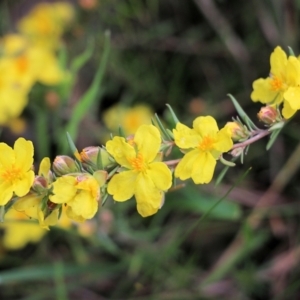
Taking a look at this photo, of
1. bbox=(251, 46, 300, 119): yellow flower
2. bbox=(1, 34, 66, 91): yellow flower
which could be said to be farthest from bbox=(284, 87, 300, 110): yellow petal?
bbox=(1, 34, 66, 91): yellow flower

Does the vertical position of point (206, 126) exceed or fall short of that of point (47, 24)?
it falls short

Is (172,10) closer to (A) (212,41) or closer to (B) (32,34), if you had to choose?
(A) (212,41)

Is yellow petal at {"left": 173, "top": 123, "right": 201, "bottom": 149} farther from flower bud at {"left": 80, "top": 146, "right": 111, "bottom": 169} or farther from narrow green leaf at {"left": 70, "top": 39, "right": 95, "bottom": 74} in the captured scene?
narrow green leaf at {"left": 70, "top": 39, "right": 95, "bottom": 74}

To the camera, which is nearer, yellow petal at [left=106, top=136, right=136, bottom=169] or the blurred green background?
yellow petal at [left=106, top=136, right=136, bottom=169]

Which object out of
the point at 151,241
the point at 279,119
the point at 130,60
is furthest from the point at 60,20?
the point at 279,119

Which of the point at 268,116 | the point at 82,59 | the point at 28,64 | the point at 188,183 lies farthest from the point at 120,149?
the point at 28,64

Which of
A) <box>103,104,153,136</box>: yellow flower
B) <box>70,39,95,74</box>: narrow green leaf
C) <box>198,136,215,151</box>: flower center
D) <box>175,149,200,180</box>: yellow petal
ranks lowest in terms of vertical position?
<box>103,104,153,136</box>: yellow flower

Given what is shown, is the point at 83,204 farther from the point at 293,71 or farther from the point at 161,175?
the point at 293,71
